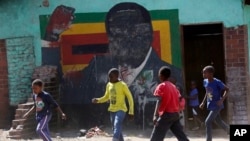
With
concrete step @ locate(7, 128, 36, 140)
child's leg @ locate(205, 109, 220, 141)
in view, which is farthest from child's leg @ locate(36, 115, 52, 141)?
child's leg @ locate(205, 109, 220, 141)

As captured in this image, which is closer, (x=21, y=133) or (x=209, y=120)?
(x=209, y=120)

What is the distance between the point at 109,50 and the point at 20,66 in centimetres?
200

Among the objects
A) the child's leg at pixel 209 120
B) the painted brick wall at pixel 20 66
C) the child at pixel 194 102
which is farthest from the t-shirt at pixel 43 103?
the child at pixel 194 102

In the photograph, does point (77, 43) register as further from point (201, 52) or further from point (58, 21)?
point (201, 52)

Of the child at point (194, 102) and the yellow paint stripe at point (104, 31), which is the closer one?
the yellow paint stripe at point (104, 31)

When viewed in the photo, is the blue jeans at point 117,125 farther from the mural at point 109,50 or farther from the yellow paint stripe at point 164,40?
the yellow paint stripe at point 164,40

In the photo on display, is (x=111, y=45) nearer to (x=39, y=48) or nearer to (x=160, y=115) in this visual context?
(x=39, y=48)

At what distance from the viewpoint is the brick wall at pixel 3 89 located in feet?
37.3

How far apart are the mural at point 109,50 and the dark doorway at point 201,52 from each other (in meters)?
0.88

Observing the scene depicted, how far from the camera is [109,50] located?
10.9 metres

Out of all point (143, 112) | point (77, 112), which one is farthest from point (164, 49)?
point (77, 112)

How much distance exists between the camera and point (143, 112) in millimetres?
10898

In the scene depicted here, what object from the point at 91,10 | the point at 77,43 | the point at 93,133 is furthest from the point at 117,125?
the point at 91,10

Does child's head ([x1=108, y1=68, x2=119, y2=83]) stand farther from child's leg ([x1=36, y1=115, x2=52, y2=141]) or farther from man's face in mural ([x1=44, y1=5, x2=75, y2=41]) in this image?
man's face in mural ([x1=44, y1=5, x2=75, y2=41])
